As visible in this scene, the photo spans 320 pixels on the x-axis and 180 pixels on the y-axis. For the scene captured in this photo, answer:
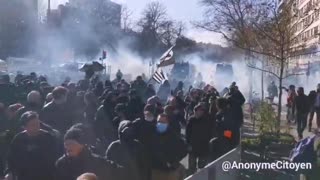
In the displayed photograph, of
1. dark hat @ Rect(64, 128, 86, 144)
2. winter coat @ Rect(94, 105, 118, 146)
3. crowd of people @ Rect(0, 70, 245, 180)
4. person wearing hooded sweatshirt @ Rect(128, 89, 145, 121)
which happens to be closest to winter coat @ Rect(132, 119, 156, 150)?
crowd of people @ Rect(0, 70, 245, 180)

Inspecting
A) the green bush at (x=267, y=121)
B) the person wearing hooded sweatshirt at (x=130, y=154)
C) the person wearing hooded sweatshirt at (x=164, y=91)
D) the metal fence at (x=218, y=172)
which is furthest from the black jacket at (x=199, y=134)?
the person wearing hooded sweatshirt at (x=164, y=91)

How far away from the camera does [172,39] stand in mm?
83188

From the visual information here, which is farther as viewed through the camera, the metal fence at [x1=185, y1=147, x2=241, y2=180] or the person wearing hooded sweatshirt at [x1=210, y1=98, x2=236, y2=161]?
the person wearing hooded sweatshirt at [x1=210, y1=98, x2=236, y2=161]

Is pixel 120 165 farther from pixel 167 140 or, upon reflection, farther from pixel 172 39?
pixel 172 39

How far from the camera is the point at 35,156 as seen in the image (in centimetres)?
Result: 665

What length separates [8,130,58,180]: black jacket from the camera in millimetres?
6656

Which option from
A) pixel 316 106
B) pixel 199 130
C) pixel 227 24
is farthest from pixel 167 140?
pixel 227 24

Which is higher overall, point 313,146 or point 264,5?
point 264,5

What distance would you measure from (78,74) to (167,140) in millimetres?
37003

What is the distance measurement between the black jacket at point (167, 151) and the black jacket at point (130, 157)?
647 mm

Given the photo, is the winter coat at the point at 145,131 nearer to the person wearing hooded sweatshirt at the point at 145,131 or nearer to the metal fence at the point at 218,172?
the person wearing hooded sweatshirt at the point at 145,131

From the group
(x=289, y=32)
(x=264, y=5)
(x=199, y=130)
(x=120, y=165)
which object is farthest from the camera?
(x=264, y=5)

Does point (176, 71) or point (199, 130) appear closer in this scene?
point (199, 130)

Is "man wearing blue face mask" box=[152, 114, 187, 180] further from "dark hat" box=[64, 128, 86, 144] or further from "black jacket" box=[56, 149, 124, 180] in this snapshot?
"dark hat" box=[64, 128, 86, 144]
